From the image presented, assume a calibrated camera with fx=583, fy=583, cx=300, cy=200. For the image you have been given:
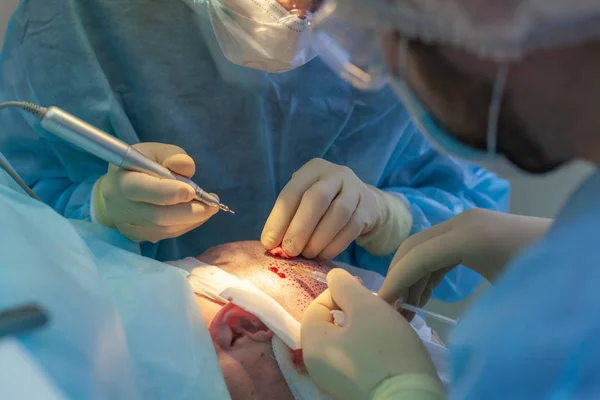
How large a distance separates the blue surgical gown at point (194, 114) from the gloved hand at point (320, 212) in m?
0.18

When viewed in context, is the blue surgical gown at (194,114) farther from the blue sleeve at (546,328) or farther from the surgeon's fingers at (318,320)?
the blue sleeve at (546,328)

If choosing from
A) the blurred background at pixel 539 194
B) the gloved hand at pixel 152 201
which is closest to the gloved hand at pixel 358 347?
the gloved hand at pixel 152 201

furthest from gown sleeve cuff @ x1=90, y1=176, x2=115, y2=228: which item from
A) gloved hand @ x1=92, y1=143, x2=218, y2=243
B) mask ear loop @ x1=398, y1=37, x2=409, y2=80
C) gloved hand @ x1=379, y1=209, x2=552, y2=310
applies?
mask ear loop @ x1=398, y1=37, x2=409, y2=80

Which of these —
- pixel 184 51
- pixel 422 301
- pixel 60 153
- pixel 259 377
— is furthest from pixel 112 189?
pixel 422 301

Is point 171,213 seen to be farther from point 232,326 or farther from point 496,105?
point 496,105

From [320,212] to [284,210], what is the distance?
0.08 m

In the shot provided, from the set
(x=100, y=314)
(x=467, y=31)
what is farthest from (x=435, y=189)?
(x=467, y=31)

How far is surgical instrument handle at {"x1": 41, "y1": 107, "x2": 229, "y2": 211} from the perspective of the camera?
1.02 metres

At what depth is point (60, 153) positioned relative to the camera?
1345 mm

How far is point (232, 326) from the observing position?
110cm

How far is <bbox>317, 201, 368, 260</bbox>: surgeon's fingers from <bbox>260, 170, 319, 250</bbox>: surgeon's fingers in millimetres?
114

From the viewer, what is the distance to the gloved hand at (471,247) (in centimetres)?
100

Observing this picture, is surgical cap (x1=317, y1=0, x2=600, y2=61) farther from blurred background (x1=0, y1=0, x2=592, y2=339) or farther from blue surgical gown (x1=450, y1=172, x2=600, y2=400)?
blurred background (x1=0, y1=0, x2=592, y2=339)

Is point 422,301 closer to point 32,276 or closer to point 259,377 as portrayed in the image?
point 259,377
